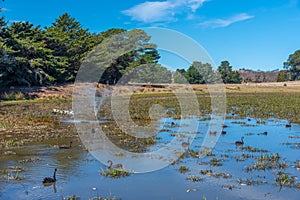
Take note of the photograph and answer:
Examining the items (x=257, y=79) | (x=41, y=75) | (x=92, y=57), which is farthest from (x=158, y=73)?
(x=257, y=79)

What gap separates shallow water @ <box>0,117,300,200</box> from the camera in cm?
784

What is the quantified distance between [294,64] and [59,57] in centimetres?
9230

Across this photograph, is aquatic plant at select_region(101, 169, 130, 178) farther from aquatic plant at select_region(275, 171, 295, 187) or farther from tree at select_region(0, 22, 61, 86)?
tree at select_region(0, 22, 61, 86)

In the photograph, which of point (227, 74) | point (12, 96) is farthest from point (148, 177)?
point (227, 74)

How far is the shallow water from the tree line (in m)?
21.7

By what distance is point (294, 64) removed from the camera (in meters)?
118

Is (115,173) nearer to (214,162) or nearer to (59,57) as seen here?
(214,162)

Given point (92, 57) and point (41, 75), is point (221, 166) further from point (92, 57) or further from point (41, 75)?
point (92, 57)

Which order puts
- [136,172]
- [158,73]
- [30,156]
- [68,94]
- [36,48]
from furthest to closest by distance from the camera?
[158,73], [68,94], [36,48], [30,156], [136,172]

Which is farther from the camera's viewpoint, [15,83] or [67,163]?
[15,83]

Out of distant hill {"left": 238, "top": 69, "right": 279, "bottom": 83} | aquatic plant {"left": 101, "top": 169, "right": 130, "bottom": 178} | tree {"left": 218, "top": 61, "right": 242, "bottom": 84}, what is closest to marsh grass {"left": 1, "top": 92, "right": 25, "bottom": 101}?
aquatic plant {"left": 101, "top": 169, "right": 130, "bottom": 178}

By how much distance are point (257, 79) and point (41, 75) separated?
98231 mm

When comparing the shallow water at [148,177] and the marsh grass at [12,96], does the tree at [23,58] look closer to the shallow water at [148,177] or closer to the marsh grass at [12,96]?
the marsh grass at [12,96]

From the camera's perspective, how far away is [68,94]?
47625 mm
